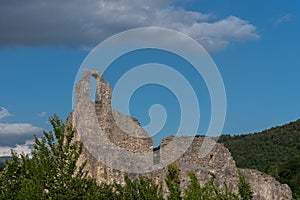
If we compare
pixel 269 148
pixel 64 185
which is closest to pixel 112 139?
pixel 64 185

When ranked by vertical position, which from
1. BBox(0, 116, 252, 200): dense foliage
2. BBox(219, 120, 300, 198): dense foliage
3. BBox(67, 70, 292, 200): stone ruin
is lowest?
BBox(0, 116, 252, 200): dense foliage

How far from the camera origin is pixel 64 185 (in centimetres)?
1462

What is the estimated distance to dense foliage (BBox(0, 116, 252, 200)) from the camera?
1400cm

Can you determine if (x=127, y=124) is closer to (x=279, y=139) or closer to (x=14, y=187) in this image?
(x=14, y=187)

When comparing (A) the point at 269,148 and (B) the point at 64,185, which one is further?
(A) the point at 269,148

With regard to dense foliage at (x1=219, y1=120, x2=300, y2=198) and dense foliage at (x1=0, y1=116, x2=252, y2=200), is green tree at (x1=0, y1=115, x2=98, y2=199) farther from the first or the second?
dense foliage at (x1=219, y1=120, x2=300, y2=198)

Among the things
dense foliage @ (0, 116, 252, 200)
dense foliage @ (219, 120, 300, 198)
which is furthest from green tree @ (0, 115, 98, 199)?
dense foliage @ (219, 120, 300, 198)

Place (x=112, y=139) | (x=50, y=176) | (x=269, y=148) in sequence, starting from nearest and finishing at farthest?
(x=50, y=176) < (x=112, y=139) < (x=269, y=148)

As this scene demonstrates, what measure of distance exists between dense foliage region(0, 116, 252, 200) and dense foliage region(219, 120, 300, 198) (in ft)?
140

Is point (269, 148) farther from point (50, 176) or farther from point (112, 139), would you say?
point (50, 176)

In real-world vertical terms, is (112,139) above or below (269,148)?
below

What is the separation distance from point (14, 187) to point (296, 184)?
3886 centimetres

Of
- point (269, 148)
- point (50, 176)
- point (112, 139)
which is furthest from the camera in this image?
point (269, 148)

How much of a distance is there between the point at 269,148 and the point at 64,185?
61.9 metres
